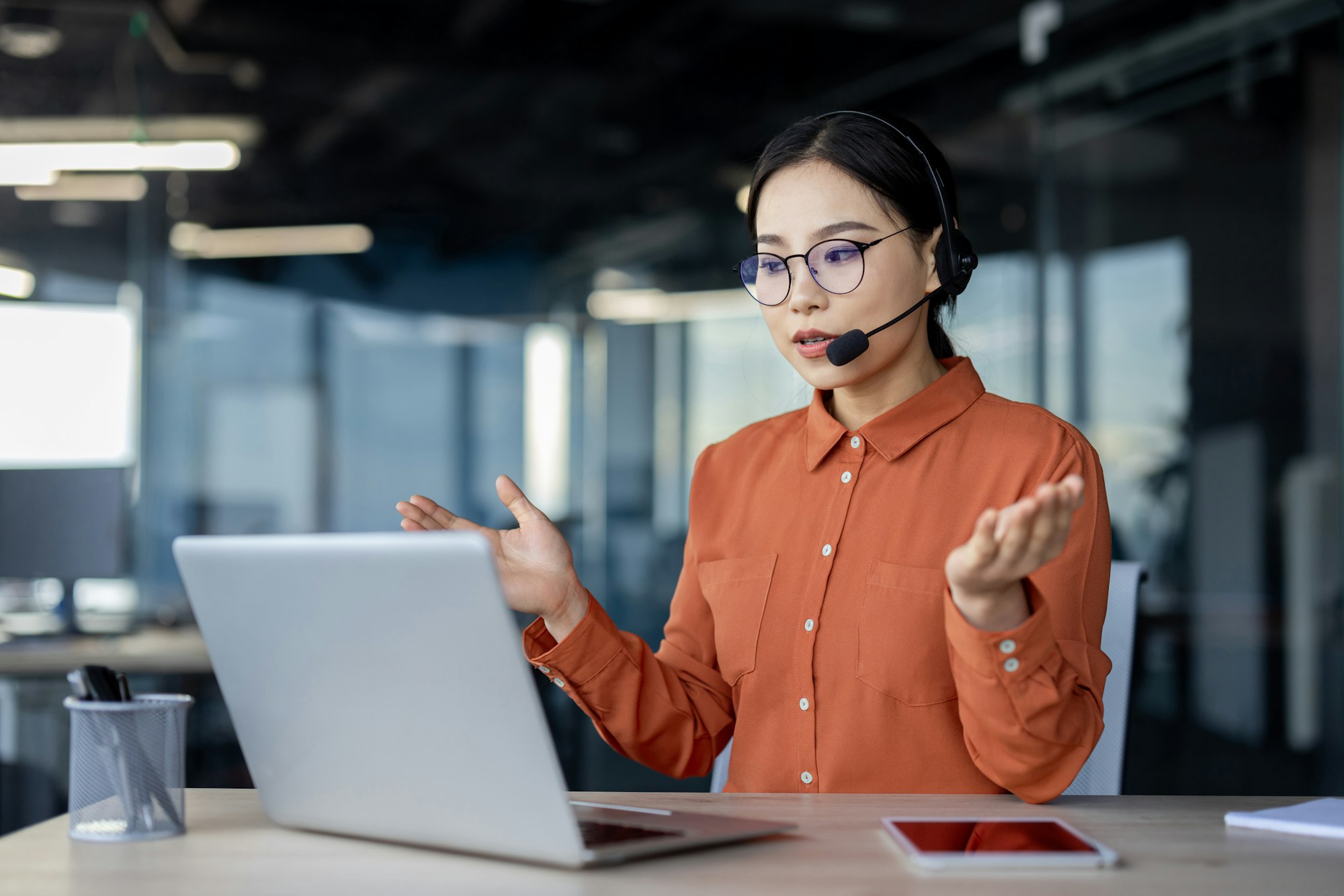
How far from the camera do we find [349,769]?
972 millimetres

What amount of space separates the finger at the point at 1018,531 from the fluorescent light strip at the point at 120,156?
3761 mm

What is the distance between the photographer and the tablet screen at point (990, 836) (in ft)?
3.11

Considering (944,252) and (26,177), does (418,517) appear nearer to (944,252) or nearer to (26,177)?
(944,252)

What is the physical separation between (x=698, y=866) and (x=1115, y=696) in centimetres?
79

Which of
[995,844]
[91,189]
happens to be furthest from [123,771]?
[91,189]

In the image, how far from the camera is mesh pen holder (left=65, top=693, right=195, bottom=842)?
1007 mm

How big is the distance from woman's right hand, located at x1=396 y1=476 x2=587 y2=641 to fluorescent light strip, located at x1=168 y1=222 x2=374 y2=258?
10.1 ft

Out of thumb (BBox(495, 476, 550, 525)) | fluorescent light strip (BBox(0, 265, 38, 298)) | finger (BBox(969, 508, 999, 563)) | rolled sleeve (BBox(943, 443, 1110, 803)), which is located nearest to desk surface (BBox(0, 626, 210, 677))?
fluorescent light strip (BBox(0, 265, 38, 298))

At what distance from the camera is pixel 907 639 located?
1.37 m

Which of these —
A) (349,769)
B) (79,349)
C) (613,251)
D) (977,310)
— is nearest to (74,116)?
(79,349)

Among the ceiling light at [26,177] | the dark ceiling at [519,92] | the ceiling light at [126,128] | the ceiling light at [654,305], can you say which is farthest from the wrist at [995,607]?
the ceiling light at [26,177]

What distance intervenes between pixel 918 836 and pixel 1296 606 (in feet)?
10.3

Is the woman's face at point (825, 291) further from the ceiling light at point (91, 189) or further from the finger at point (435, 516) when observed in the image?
the ceiling light at point (91, 189)

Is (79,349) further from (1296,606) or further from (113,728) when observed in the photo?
(1296,606)
